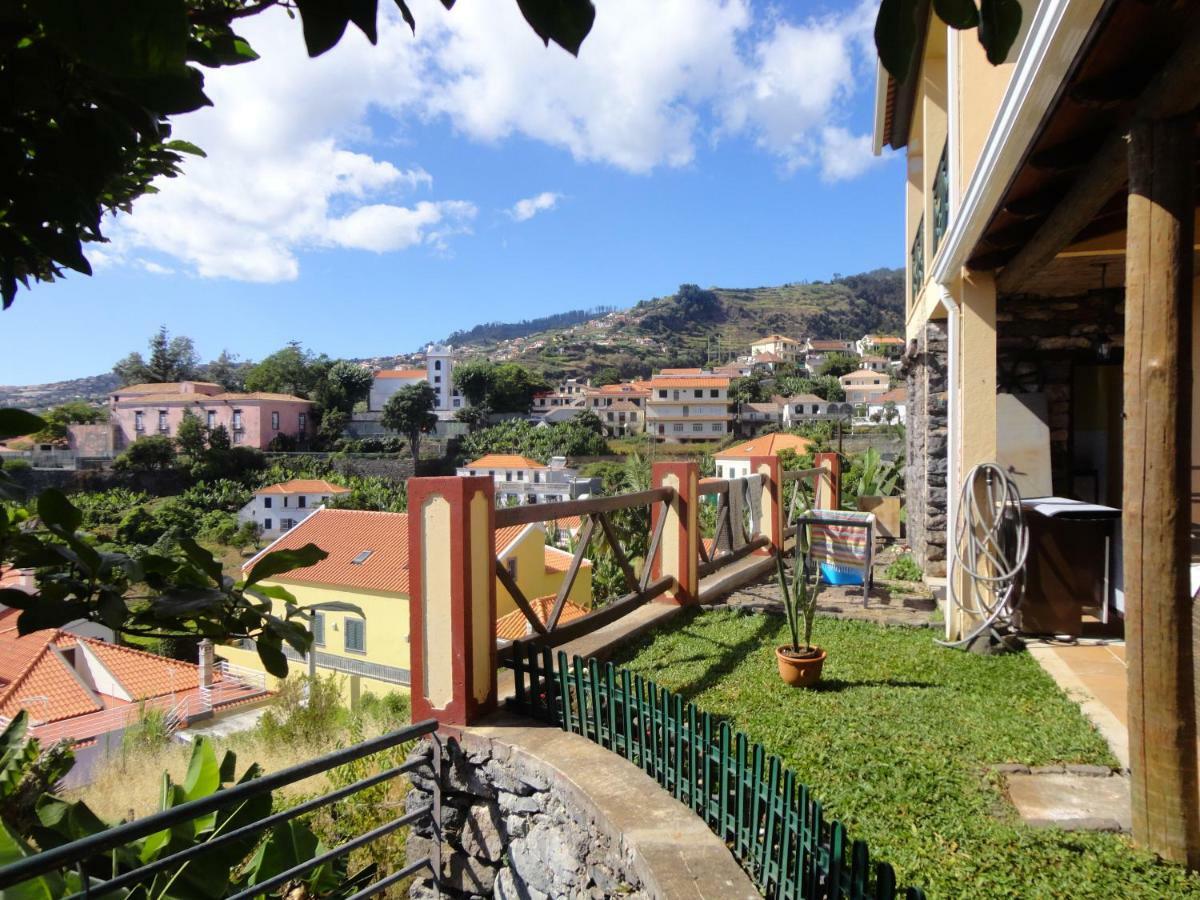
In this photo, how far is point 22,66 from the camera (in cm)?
106

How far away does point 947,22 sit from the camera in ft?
3.12

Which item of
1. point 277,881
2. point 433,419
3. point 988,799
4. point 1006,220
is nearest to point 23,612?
point 277,881

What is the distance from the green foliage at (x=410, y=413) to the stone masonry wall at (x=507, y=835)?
6607 cm

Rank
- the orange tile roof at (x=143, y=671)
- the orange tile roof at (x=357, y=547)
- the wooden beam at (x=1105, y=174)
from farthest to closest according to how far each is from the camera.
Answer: the orange tile roof at (x=357, y=547) → the orange tile roof at (x=143, y=671) → the wooden beam at (x=1105, y=174)

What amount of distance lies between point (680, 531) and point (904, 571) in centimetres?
318

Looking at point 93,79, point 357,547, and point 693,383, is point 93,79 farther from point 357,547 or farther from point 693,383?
point 693,383

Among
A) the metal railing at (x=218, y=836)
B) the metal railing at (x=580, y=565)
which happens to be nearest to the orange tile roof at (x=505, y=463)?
the metal railing at (x=580, y=565)

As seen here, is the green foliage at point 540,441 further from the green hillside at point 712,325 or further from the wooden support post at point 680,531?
the wooden support post at point 680,531

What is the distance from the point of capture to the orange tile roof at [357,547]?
22766mm

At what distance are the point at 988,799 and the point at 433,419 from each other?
72.1 m

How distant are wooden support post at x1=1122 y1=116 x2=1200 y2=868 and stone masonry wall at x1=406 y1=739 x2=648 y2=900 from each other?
6.57 feet

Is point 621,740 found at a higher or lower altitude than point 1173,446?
lower

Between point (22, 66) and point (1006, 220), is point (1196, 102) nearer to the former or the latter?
point (1006, 220)

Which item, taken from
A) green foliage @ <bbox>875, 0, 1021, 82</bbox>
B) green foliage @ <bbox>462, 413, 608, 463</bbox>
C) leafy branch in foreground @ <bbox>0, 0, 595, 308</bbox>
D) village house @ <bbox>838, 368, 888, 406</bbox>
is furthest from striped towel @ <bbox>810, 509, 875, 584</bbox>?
village house @ <bbox>838, 368, 888, 406</bbox>
